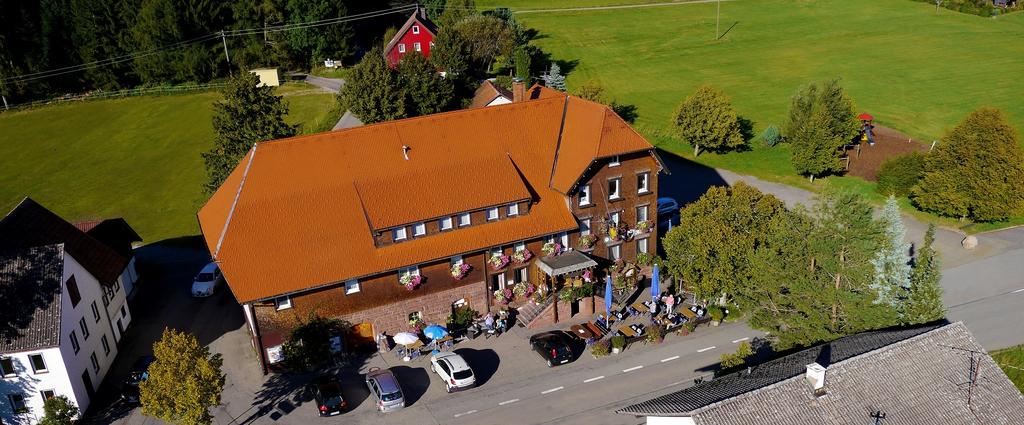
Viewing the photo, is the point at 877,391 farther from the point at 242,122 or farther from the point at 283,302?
the point at 242,122

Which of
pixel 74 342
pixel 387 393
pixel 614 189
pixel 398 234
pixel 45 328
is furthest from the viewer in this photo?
pixel 614 189

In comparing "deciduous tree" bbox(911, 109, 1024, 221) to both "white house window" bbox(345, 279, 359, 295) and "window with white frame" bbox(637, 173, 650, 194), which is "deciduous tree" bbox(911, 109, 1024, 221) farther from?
"white house window" bbox(345, 279, 359, 295)

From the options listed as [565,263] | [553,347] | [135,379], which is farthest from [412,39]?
[135,379]

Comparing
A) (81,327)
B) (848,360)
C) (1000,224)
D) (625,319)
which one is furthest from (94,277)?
(1000,224)

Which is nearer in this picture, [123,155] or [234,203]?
[234,203]

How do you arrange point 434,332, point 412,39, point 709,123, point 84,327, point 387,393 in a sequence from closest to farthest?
point 387,393 → point 84,327 → point 434,332 → point 709,123 → point 412,39

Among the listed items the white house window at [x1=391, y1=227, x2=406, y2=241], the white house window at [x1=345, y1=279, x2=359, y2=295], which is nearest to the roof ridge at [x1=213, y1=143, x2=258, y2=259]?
the white house window at [x1=345, y1=279, x2=359, y2=295]

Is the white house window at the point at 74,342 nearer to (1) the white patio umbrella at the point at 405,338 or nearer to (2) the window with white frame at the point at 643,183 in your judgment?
(1) the white patio umbrella at the point at 405,338
